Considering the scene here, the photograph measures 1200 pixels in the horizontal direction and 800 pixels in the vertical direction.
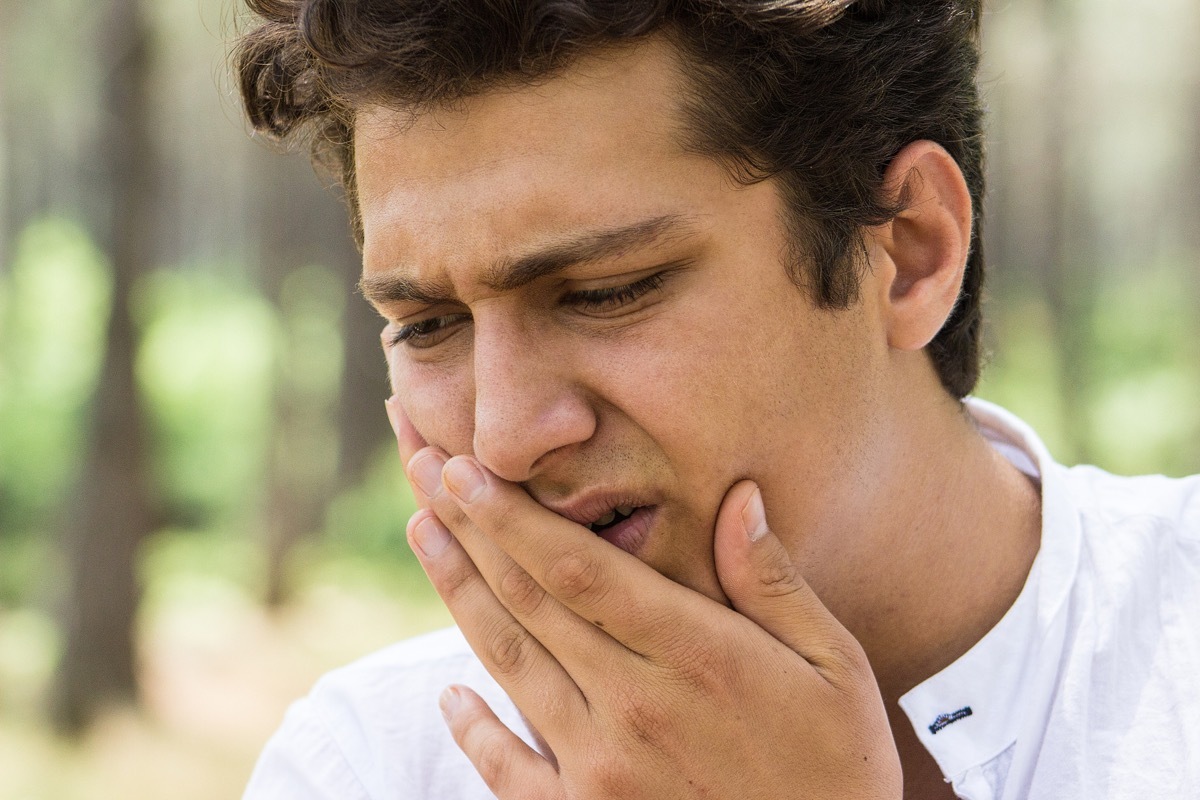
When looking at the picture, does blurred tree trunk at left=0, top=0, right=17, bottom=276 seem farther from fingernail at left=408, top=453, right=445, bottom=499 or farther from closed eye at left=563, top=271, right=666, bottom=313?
closed eye at left=563, top=271, right=666, bottom=313

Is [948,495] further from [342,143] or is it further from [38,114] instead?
[38,114]

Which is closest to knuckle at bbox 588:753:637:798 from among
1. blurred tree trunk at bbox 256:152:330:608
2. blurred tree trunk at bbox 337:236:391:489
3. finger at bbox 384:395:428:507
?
finger at bbox 384:395:428:507

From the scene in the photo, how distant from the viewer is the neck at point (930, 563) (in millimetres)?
2904

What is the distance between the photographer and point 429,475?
2.74m

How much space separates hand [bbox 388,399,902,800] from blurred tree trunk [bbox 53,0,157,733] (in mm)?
8343

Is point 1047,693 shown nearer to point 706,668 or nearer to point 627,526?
point 706,668

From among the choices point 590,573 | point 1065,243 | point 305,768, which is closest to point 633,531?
point 590,573

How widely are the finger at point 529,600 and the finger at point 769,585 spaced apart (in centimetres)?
28

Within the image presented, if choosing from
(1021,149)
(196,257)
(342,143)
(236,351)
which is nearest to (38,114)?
(236,351)

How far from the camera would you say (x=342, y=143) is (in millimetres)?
3238

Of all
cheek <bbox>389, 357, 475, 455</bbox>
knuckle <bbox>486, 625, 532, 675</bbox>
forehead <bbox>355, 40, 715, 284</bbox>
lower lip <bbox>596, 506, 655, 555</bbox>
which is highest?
forehead <bbox>355, 40, 715, 284</bbox>

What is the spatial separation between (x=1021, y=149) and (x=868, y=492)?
24.4m

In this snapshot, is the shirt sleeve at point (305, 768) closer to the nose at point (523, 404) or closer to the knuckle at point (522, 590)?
the knuckle at point (522, 590)

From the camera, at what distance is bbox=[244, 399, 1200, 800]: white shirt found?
263 cm
